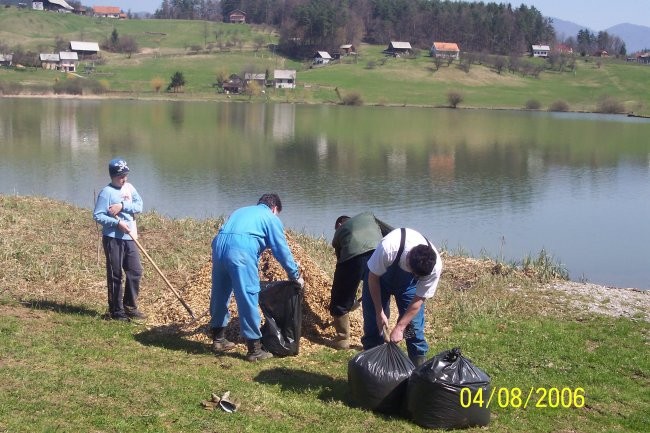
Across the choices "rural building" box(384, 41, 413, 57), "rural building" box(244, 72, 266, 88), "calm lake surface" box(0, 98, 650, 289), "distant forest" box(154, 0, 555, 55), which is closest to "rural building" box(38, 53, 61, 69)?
"rural building" box(244, 72, 266, 88)

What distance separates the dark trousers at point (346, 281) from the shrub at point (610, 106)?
93.9 m

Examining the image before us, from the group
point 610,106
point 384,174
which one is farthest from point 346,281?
point 610,106

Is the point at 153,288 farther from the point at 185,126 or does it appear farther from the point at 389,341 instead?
the point at 185,126

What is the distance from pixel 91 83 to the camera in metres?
87.6

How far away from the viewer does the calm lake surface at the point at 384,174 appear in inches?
850

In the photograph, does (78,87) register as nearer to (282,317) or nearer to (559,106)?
(559,106)

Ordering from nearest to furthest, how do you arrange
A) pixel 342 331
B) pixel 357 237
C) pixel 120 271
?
pixel 357 237 → pixel 342 331 → pixel 120 271

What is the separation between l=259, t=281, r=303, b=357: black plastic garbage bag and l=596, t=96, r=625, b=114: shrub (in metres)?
94.2

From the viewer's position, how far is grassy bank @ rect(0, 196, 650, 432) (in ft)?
19.1

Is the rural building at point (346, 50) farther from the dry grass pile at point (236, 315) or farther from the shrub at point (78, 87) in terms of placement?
the dry grass pile at point (236, 315)

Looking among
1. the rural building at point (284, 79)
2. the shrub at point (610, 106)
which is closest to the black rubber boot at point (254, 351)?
the rural building at point (284, 79)

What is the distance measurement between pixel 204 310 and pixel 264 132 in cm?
4232

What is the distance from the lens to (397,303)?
688cm

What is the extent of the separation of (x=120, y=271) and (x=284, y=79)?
3753 inches
